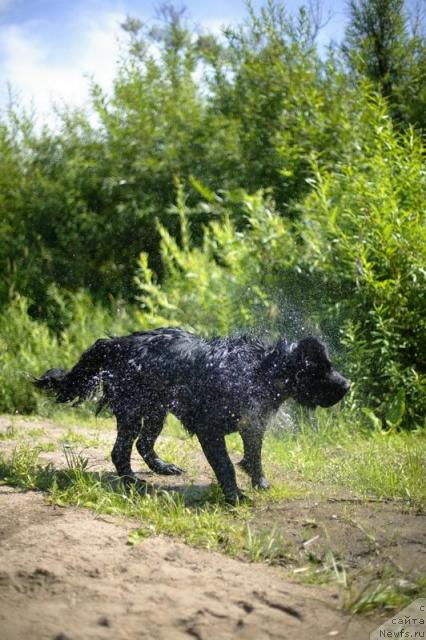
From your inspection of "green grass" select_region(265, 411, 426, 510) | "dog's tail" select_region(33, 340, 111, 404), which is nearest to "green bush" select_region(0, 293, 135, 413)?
"dog's tail" select_region(33, 340, 111, 404)

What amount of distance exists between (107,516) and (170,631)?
151cm

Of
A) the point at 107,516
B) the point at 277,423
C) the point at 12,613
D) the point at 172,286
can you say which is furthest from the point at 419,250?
the point at 12,613

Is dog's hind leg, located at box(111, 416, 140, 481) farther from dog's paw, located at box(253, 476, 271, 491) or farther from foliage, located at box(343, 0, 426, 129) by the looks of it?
foliage, located at box(343, 0, 426, 129)

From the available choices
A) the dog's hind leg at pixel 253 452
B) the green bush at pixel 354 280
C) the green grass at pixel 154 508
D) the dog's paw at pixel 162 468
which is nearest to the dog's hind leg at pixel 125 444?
the green grass at pixel 154 508

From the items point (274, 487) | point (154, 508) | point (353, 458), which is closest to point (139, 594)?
point (154, 508)

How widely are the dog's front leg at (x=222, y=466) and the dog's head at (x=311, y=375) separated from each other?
0.77 m

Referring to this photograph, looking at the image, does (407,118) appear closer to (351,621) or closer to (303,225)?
(303,225)

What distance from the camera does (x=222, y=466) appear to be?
189 inches

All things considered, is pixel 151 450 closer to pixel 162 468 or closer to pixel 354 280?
pixel 162 468

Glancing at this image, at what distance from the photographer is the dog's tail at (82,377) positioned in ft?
18.1

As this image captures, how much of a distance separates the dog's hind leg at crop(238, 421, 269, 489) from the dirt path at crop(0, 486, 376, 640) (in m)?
1.23

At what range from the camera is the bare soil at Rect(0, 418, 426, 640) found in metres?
3.14

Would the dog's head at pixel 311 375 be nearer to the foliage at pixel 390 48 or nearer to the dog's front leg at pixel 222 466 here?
the dog's front leg at pixel 222 466

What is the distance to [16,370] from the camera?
9.26 meters
